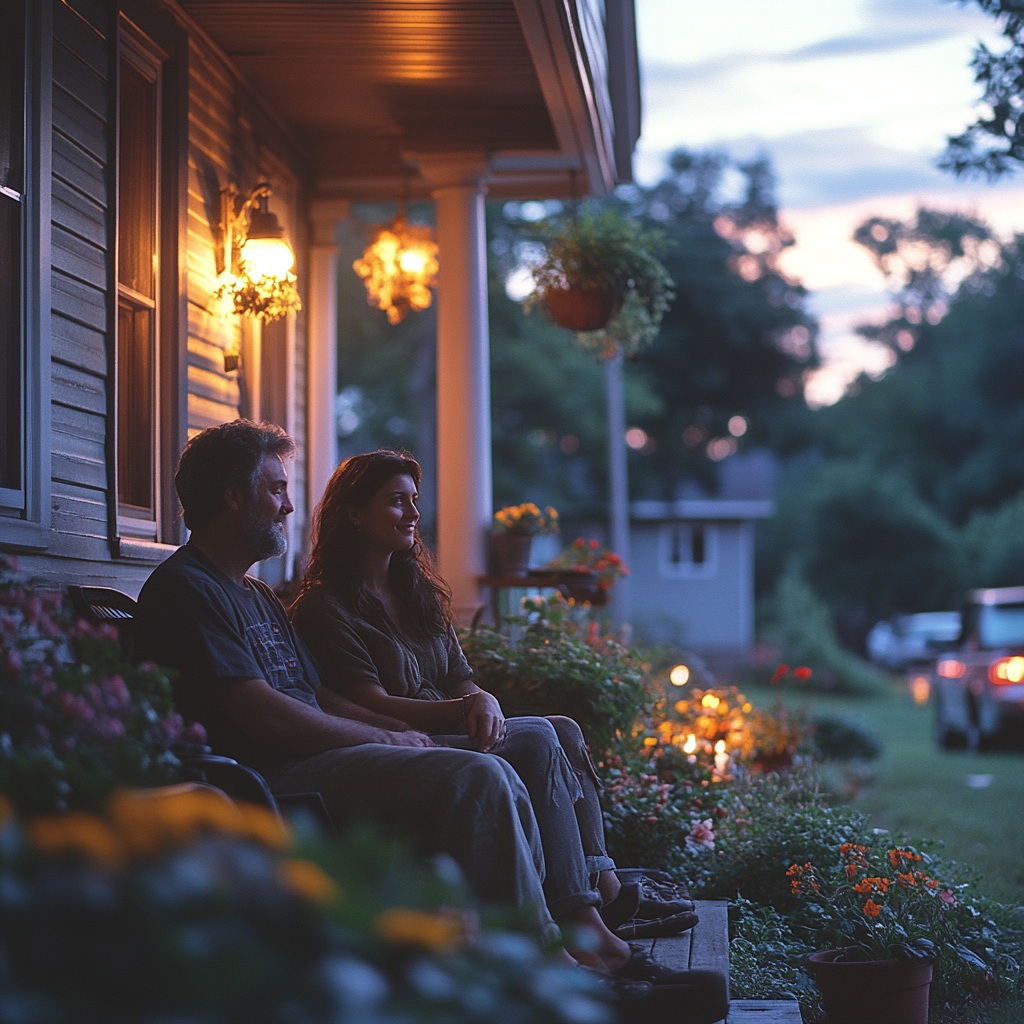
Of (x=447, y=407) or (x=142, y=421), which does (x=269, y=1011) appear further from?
(x=447, y=407)

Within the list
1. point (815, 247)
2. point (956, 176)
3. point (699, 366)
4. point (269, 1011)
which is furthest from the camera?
point (815, 247)

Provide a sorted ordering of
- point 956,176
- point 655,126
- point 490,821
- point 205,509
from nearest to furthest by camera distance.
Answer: point 490,821
point 205,509
point 956,176
point 655,126

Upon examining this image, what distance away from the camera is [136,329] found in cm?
442

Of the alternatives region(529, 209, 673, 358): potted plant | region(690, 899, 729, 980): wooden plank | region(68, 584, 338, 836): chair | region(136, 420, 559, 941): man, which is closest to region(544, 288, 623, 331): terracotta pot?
region(529, 209, 673, 358): potted plant

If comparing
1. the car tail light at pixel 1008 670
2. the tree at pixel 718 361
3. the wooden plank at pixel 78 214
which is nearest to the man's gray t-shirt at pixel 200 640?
the wooden plank at pixel 78 214

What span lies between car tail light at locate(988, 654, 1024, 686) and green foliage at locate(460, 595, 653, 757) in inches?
287

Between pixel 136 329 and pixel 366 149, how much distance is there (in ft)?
8.86

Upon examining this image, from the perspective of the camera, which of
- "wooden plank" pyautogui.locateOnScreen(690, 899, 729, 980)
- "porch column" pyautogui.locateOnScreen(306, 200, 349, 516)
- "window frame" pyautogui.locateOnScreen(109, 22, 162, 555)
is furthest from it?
"porch column" pyautogui.locateOnScreen(306, 200, 349, 516)

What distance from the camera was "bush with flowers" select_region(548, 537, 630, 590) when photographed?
6.82m

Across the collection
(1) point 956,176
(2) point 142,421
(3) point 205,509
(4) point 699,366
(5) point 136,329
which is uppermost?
(4) point 699,366

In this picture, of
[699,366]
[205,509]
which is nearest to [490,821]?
[205,509]

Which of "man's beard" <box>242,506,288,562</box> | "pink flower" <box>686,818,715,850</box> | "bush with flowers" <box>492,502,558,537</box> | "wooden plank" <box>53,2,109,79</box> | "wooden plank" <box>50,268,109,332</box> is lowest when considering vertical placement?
"pink flower" <box>686,818,715,850</box>

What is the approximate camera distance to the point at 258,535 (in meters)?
3.26

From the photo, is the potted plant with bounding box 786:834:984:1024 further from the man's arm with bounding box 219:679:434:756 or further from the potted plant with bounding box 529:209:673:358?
the potted plant with bounding box 529:209:673:358
